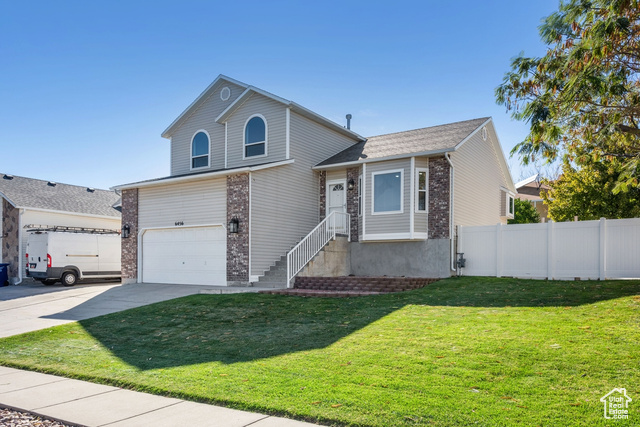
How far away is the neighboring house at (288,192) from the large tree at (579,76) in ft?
14.5

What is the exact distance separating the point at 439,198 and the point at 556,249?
12.5 ft

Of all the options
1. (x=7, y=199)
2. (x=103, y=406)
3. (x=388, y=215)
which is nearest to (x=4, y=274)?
(x=7, y=199)

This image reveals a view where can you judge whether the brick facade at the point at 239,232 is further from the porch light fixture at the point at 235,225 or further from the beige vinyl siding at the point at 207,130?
the beige vinyl siding at the point at 207,130

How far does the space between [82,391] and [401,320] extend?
5.37m

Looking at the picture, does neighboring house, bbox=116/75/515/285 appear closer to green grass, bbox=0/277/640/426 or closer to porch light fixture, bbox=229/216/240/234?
porch light fixture, bbox=229/216/240/234

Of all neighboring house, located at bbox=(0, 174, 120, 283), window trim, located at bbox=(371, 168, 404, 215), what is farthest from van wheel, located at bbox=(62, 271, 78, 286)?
window trim, located at bbox=(371, 168, 404, 215)

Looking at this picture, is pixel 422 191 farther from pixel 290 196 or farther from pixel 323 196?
pixel 290 196

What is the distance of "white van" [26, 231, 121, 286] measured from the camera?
1970cm

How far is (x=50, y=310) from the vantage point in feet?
43.4

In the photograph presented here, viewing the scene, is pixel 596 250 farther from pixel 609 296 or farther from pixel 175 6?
pixel 175 6

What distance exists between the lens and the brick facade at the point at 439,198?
52.2 feet

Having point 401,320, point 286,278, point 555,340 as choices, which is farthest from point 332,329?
point 286,278

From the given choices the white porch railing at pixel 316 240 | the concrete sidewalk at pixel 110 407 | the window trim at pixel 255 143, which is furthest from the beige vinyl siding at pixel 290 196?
the concrete sidewalk at pixel 110 407

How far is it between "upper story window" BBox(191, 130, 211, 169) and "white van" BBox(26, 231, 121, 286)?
17.4 feet
